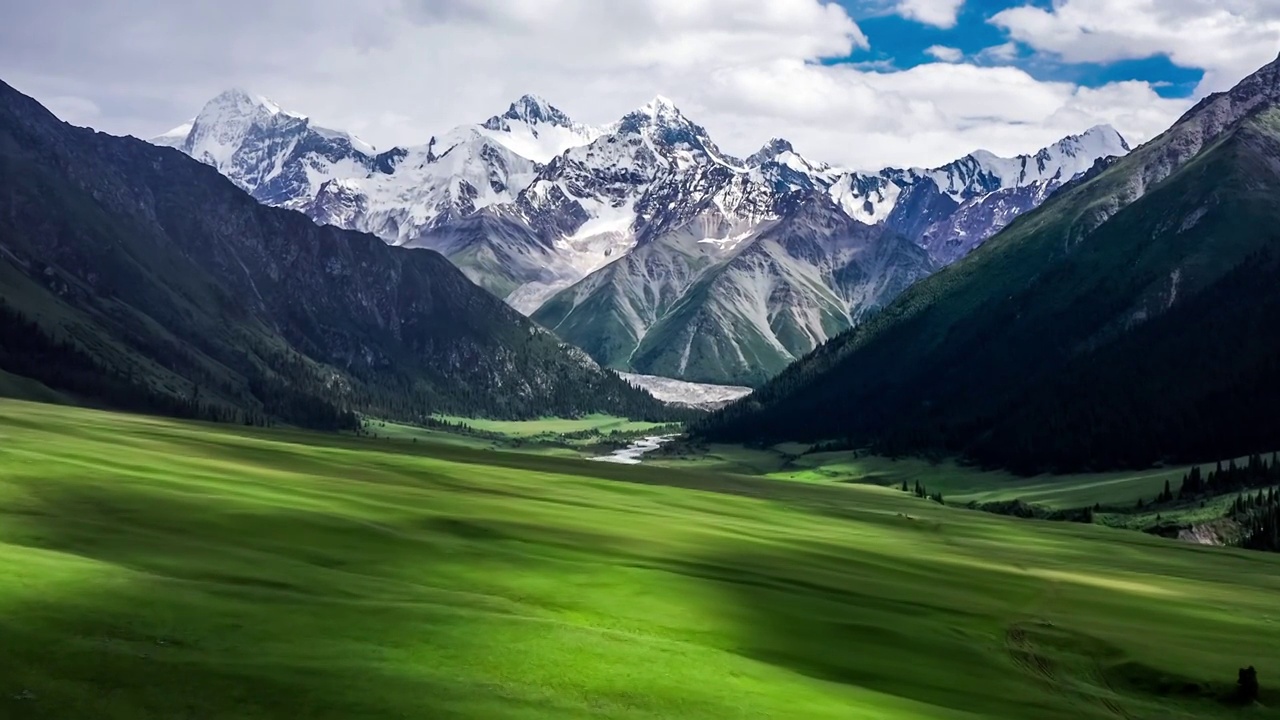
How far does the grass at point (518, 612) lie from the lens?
4441 centimetres

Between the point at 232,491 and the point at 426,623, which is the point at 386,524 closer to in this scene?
the point at 232,491

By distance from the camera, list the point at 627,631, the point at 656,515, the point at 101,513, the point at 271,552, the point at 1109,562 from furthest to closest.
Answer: the point at 1109,562 < the point at 656,515 < the point at 101,513 < the point at 271,552 < the point at 627,631

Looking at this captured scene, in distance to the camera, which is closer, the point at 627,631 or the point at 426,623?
the point at 426,623

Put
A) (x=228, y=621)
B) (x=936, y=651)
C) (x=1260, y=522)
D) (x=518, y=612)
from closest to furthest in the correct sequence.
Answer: (x=228, y=621) → (x=518, y=612) → (x=936, y=651) → (x=1260, y=522)

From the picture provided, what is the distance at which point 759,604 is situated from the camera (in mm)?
72875

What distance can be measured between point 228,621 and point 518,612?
16009 mm

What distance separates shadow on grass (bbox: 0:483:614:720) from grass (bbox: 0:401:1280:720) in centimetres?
18

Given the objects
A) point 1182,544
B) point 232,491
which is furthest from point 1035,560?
point 232,491

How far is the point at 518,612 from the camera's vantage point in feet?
201

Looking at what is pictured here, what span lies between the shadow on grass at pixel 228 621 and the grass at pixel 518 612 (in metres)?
0.18

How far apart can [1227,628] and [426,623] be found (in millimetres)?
63228

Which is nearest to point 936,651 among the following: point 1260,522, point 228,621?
point 228,621

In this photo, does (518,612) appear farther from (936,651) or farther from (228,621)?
(936,651)

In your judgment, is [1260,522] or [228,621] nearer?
[228,621]
